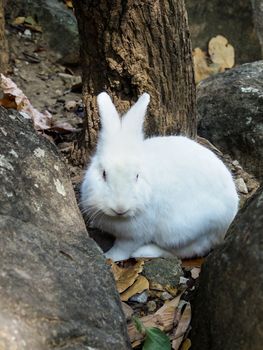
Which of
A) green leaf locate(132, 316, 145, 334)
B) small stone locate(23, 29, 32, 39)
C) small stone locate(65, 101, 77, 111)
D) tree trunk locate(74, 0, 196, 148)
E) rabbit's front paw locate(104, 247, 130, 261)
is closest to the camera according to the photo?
green leaf locate(132, 316, 145, 334)

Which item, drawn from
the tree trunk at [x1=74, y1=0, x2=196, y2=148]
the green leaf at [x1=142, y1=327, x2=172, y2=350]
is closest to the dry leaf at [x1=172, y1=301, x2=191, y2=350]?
the green leaf at [x1=142, y1=327, x2=172, y2=350]

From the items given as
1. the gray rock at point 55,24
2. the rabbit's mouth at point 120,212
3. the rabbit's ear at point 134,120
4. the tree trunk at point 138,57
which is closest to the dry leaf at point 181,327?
the rabbit's mouth at point 120,212

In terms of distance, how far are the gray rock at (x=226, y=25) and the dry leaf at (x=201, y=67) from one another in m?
0.13

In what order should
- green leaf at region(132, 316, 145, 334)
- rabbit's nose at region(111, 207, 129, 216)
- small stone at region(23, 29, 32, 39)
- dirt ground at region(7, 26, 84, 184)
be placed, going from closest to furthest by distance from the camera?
green leaf at region(132, 316, 145, 334)
rabbit's nose at region(111, 207, 129, 216)
dirt ground at region(7, 26, 84, 184)
small stone at region(23, 29, 32, 39)

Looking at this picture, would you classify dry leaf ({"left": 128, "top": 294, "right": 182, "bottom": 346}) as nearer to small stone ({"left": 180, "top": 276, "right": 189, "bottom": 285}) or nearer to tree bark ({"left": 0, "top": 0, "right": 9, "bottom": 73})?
small stone ({"left": 180, "top": 276, "right": 189, "bottom": 285})

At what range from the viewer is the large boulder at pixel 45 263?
2.06 metres

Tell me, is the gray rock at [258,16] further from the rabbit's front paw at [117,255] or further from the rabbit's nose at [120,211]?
the rabbit's nose at [120,211]

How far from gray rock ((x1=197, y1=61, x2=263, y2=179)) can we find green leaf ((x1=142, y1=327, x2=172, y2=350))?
2.37 m

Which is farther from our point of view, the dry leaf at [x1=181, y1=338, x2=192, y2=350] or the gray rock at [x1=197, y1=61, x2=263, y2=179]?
the gray rock at [x1=197, y1=61, x2=263, y2=179]

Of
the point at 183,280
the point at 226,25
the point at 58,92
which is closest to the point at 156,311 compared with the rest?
the point at 183,280

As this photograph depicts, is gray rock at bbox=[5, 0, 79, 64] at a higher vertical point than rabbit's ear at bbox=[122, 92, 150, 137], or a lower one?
higher

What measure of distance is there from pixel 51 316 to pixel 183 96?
8.07 ft

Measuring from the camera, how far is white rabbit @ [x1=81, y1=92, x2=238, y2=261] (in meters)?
3.39

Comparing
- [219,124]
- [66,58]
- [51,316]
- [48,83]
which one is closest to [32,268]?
[51,316]
